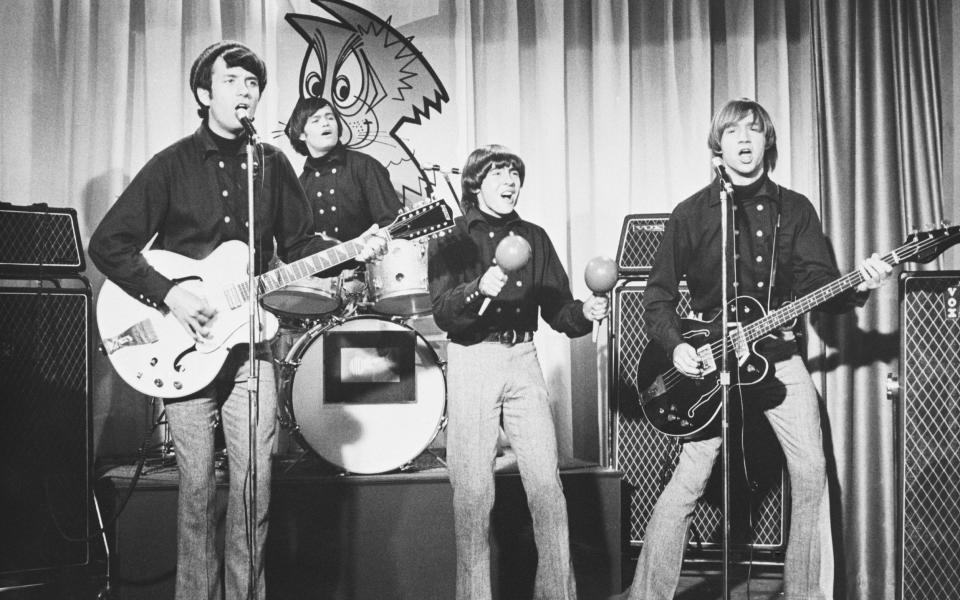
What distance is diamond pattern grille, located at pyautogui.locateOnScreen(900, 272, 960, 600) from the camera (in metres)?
3.83

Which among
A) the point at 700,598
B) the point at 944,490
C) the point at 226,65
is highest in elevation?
the point at 226,65

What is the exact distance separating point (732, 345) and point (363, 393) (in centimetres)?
187

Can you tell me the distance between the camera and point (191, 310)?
336 cm

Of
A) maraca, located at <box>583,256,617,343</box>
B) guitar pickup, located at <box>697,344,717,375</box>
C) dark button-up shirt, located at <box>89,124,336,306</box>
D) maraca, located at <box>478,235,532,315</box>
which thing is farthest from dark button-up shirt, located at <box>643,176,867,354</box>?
dark button-up shirt, located at <box>89,124,336,306</box>

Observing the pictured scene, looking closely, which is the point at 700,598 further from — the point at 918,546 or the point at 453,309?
the point at 453,309

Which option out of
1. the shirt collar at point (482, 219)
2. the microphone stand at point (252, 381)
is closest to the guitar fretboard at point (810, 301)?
the shirt collar at point (482, 219)

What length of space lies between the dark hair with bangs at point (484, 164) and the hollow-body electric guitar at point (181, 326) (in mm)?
613

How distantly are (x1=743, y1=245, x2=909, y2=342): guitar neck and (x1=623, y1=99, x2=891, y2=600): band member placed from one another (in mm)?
58

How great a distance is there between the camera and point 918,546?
3.84 metres

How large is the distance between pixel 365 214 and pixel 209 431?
186 cm

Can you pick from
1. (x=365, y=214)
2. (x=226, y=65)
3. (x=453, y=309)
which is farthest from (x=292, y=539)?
(x=226, y=65)

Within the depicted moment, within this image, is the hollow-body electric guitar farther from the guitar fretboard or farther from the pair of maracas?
the guitar fretboard

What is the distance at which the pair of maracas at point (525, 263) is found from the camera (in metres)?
3.18

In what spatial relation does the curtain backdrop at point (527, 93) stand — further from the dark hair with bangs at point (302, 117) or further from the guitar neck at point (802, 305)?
the guitar neck at point (802, 305)
